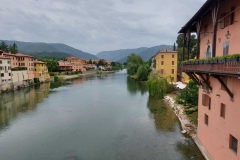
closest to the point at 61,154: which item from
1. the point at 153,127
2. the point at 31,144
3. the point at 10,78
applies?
the point at 31,144

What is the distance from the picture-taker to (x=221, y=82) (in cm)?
985

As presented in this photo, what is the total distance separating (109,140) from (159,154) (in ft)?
17.2

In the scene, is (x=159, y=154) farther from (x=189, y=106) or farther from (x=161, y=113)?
(x=161, y=113)

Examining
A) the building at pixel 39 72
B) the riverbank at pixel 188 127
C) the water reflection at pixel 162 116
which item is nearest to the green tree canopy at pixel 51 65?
the building at pixel 39 72

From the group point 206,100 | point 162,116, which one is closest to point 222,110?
point 206,100

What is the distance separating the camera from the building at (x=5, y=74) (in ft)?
155

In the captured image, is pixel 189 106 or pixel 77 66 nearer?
pixel 189 106

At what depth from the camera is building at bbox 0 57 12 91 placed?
47.3 m

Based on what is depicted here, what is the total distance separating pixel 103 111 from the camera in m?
29.4

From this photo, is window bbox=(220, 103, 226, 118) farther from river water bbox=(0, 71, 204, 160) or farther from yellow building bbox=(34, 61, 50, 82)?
yellow building bbox=(34, 61, 50, 82)

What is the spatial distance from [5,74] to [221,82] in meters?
52.4

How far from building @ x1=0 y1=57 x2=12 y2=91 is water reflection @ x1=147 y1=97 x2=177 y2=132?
37.7 m

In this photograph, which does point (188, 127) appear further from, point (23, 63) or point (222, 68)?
point (23, 63)

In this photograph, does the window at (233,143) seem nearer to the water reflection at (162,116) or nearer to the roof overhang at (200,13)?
the roof overhang at (200,13)
